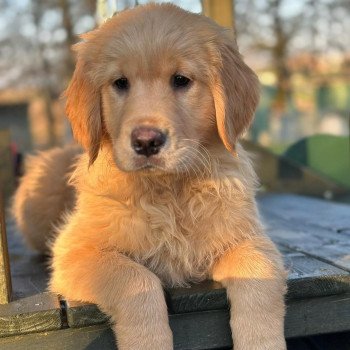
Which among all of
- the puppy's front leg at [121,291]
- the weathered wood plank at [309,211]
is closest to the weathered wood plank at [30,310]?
the puppy's front leg at [121,291]

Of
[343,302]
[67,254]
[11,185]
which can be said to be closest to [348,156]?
[11,185]

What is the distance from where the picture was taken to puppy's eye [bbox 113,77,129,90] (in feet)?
9.48

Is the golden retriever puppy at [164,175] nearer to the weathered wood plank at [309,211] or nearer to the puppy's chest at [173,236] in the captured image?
the puppy's chest at [173,236]

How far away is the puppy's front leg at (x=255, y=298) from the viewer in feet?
8.21

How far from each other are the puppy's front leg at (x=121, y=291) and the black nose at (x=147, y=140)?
52 centimetres

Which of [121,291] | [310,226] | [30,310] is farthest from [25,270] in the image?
[310,226]

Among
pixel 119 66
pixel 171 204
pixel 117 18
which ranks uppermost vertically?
pixel 117 18

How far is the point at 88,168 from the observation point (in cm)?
310

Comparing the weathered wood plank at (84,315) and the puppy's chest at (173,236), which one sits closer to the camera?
the weathered wood plank at (84,315)

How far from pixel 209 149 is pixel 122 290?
870 millimetres

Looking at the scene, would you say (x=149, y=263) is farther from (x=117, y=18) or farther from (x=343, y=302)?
(x=117, y=18)

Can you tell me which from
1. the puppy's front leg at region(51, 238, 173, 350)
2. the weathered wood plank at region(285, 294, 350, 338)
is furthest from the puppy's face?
the weathered wood plank at region(285, 294, 350, 338)

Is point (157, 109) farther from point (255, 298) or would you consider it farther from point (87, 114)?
point (255, 298)

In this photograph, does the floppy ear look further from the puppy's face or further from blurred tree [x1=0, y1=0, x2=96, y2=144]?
blurred tree [x1=0, y1=0, x2=96, y2=144]
